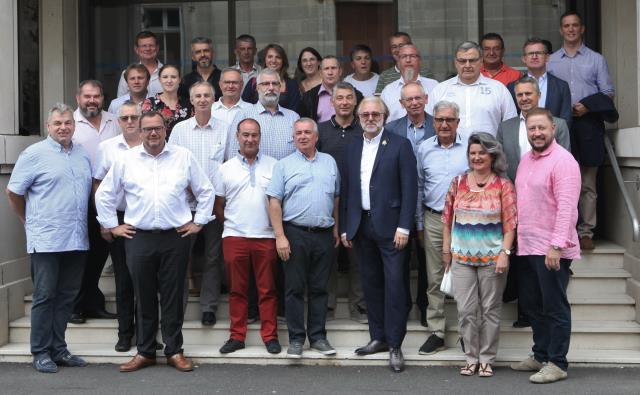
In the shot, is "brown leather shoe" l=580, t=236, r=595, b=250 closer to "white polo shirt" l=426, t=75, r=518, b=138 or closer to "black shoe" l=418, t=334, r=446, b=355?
"white polo shirt" l=426, t=75, r=518, b=138

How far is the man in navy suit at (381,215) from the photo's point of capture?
7.18 metres

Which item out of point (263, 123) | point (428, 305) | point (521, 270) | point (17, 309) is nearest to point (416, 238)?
point (428, 305)

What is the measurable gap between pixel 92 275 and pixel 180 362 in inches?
52.6

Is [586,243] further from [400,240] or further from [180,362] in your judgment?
[180,362]

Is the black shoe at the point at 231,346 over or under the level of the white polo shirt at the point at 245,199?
under

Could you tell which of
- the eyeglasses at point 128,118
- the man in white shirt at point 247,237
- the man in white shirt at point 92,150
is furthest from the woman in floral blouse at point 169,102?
the man in white shirt at point 247,237

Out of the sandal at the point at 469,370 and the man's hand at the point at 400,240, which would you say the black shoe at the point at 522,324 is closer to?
the sandal at the point at 469,370

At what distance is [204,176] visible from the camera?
289 inches

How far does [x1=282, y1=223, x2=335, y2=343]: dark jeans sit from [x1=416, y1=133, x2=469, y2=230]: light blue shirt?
859mm

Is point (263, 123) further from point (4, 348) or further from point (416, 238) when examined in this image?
point (4, 348)

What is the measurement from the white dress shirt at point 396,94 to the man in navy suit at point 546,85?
0.74m

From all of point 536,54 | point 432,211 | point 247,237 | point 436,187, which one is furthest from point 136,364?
point 536,54

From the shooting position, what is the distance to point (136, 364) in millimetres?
7305

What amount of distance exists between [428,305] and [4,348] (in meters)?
3.54
